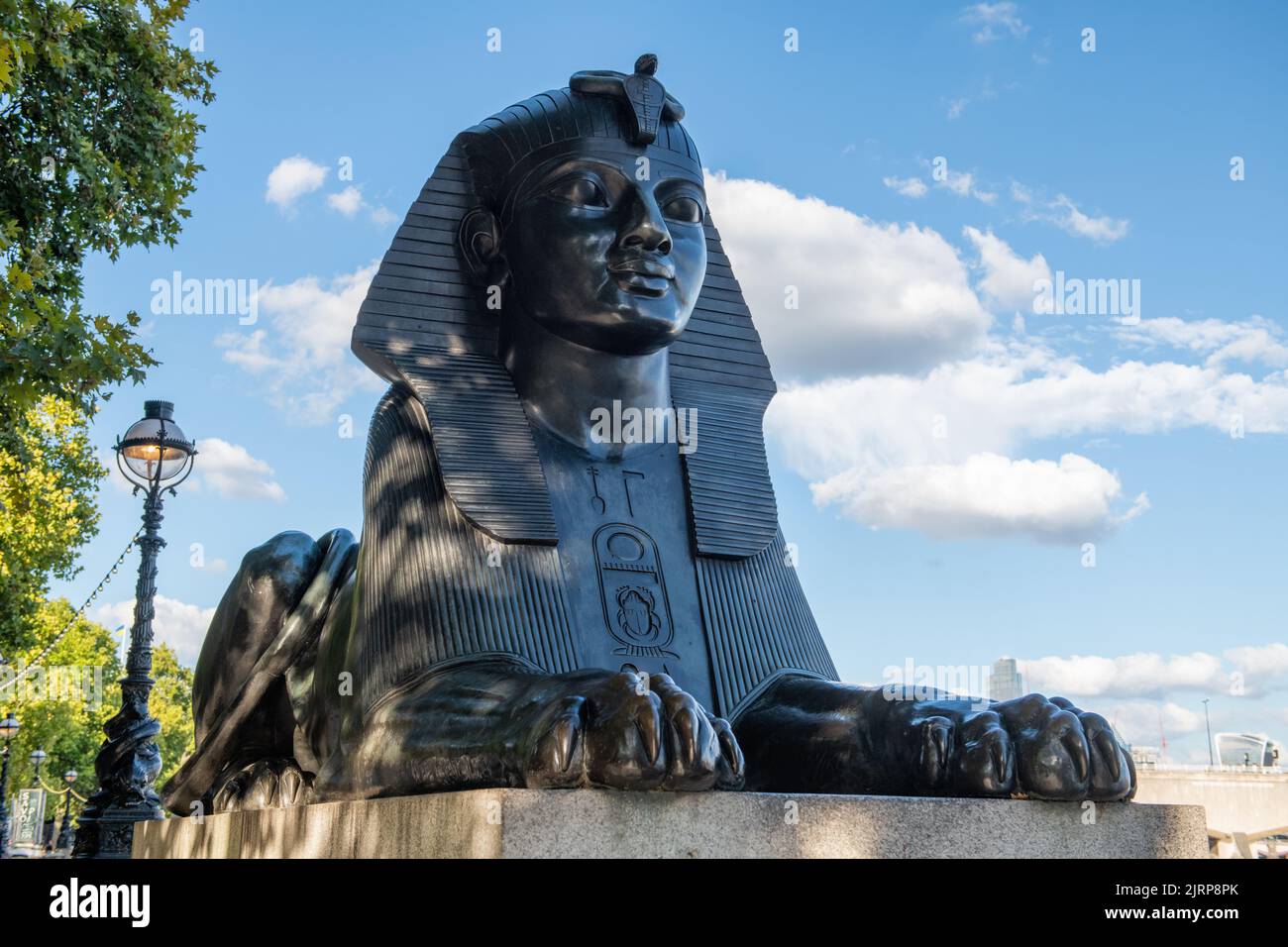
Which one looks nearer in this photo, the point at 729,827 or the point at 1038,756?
the point at 729,827

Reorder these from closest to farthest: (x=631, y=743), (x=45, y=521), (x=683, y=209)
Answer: (x=631, y=743), (x=683, y=209), (x=45, y=521)

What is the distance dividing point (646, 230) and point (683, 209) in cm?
31

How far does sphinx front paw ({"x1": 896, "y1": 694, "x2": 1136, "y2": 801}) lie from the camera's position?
344 cm

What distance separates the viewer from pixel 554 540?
4270mm

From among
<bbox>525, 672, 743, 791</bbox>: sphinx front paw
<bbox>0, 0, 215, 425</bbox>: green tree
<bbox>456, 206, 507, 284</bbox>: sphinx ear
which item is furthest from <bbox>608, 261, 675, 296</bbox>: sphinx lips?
<bbox>0, 0, 215, 425</bbox>: green tree

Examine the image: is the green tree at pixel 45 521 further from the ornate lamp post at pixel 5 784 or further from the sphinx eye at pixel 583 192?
the sphinx eye at pixel 583 192

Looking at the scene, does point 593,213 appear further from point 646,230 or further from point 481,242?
point 481,242

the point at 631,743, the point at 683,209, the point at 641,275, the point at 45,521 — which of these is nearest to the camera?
the point at 631,743

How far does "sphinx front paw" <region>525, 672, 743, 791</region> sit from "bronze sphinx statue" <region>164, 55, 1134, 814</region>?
39 centimetres

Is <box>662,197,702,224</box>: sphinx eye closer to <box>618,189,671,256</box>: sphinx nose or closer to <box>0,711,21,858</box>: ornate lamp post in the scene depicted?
<box>618,189,671,256</box>: sphinx nose

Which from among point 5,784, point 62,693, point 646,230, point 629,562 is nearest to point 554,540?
point 629,562
